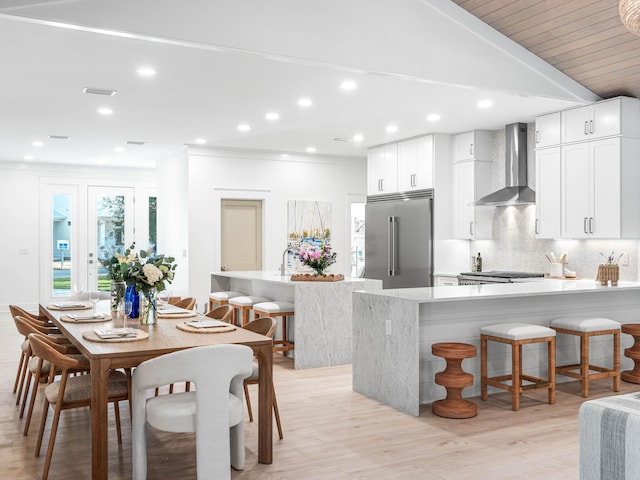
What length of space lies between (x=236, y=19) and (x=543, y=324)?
3465 millimetres

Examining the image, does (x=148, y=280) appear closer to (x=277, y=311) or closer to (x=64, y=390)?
(x=64, y=390)

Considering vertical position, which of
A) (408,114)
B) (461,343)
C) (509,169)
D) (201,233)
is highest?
(408,114)

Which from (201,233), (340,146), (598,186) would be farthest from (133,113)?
(598,186)

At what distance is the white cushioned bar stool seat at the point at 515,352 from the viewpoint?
440 cm

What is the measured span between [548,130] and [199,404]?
202 inches

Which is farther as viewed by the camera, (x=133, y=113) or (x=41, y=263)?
(x=41, y=263)

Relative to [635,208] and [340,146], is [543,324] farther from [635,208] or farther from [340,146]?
[340,146]

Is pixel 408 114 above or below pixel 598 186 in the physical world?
above

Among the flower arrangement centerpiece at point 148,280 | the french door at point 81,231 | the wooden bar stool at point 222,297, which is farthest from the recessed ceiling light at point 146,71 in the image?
the french door at point 81,231

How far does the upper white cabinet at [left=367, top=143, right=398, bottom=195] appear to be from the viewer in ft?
28.3

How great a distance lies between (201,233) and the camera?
896 centimetres

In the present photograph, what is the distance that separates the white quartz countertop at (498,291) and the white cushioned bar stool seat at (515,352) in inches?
10.3

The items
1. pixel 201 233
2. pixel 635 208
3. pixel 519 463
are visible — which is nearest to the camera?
pixel 519 463

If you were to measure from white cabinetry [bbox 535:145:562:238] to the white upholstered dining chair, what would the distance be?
14.9 feet
